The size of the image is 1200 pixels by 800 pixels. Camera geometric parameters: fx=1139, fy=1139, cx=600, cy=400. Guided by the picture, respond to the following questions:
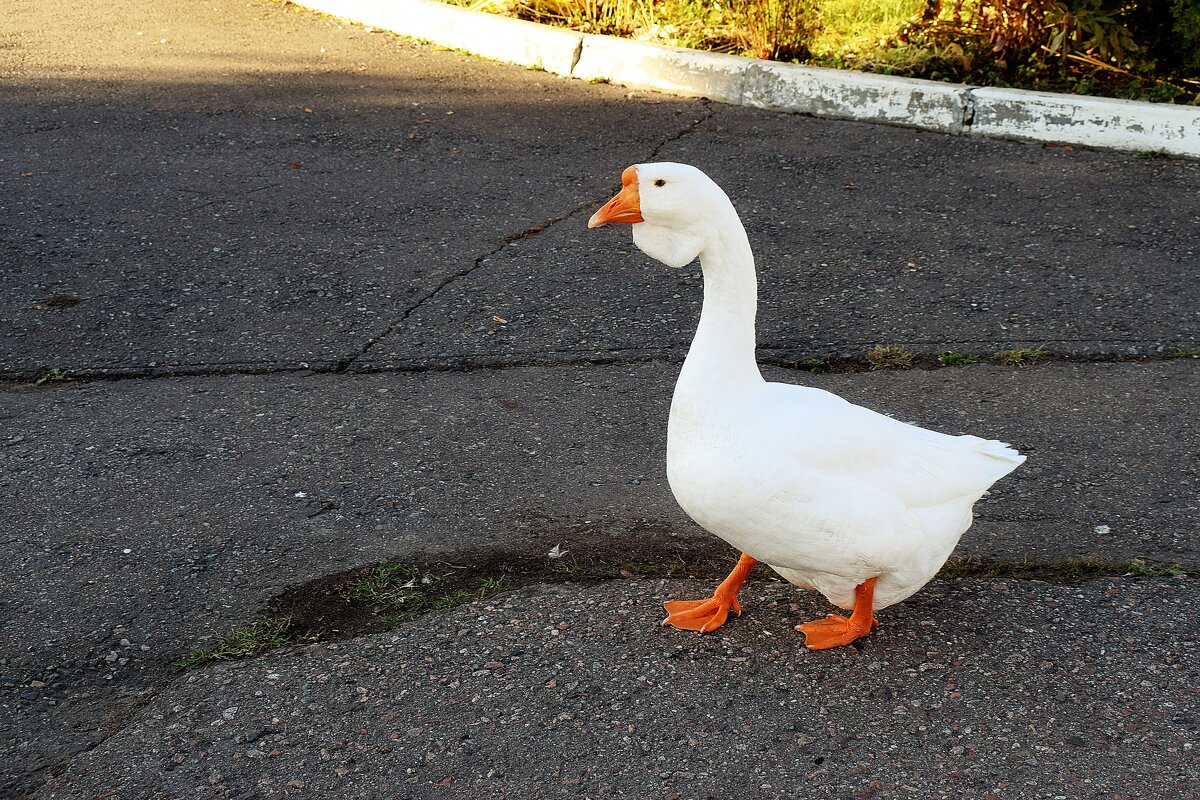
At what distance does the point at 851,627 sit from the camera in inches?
120

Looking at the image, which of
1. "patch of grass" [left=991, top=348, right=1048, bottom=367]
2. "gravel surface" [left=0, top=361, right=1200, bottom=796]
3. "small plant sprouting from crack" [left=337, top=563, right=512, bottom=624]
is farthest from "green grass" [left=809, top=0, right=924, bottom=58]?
"small plant sprouting from crack" [left=337, top=563, right=512, bottom=624]

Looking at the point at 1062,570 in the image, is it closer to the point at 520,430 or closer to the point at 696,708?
the point at 696,708

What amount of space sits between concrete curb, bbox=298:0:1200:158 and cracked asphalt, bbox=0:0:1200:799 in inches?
6.5

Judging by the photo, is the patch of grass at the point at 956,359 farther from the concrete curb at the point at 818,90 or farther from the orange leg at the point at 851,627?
the concrete curb at the point at 818,90

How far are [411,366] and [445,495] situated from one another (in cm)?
97

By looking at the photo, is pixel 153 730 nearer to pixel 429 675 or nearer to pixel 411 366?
pixel 429 675

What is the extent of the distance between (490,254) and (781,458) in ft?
9.87

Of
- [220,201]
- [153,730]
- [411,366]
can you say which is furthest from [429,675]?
[220,201]

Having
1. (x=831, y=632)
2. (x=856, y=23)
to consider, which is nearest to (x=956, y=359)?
(x=831, y=632)

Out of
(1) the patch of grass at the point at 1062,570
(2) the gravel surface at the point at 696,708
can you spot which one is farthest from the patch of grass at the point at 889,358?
(2) the gravel surface at the point at 696,708

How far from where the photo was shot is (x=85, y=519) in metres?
3.61

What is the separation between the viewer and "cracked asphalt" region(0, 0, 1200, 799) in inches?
108

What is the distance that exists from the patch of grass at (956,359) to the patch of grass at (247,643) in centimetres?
275

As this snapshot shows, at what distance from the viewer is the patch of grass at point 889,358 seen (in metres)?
4.55
